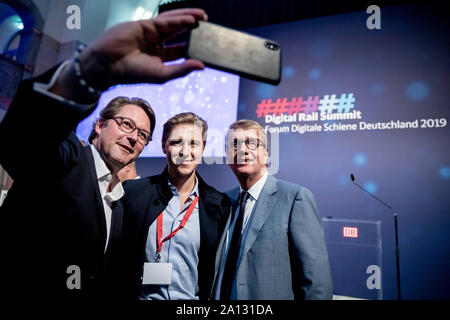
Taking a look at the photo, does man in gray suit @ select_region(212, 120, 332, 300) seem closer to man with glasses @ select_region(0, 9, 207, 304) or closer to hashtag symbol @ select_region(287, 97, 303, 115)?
man with glasses @ select_region(0, 9, 207, 304)

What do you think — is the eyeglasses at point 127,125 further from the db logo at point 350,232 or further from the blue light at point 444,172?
the blue light at point 444,172

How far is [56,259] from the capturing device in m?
0.77

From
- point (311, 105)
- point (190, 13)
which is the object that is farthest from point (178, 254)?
point (311, 105)

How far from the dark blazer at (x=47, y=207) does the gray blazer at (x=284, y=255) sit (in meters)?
0.62

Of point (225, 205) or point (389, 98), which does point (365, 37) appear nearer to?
point (389, 98)

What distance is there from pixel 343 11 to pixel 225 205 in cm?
412

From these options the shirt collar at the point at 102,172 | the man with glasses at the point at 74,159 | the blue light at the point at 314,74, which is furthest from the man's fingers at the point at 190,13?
the blue light at the point at 314,74

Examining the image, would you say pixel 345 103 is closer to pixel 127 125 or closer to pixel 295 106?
pixel 295 106

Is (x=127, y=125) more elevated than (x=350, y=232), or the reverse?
(x=127, y=125)

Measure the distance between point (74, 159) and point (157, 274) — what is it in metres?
0.62

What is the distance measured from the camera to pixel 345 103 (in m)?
3.73

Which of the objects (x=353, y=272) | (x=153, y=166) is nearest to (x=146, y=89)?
(x=153, y=166)

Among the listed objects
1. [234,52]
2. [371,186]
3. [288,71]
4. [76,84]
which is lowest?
[76,84]

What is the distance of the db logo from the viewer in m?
3.13
